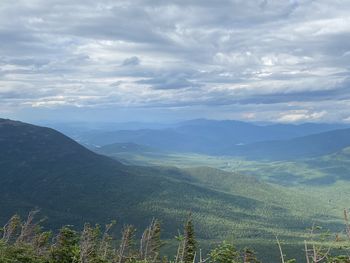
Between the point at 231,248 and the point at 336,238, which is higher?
the point at 336,238

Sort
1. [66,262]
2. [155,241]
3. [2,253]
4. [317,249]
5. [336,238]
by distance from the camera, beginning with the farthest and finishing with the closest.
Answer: [155,241], [66,262], [2,253], [317,249], [336,238]

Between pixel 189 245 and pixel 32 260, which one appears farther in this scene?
pixel 189 245

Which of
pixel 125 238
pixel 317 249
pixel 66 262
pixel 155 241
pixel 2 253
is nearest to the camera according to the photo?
pixel 317 249

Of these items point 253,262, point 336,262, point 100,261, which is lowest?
point 253,262

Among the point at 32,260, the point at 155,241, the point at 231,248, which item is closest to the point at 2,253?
the point at 32,260

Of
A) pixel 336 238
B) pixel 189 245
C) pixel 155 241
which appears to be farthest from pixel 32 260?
pixel 336 238

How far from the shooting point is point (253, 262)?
3211 inches

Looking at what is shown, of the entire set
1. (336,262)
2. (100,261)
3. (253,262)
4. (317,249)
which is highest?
(317,249)

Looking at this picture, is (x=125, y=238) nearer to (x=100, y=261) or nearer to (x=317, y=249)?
(x=100, y=261)

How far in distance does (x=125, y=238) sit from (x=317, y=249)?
60979 millimetres

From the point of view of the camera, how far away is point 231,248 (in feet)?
203

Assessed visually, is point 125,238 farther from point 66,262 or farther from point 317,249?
point 317,249

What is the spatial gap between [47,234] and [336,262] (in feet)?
219

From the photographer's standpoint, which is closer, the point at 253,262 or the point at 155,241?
the point at 253,262
